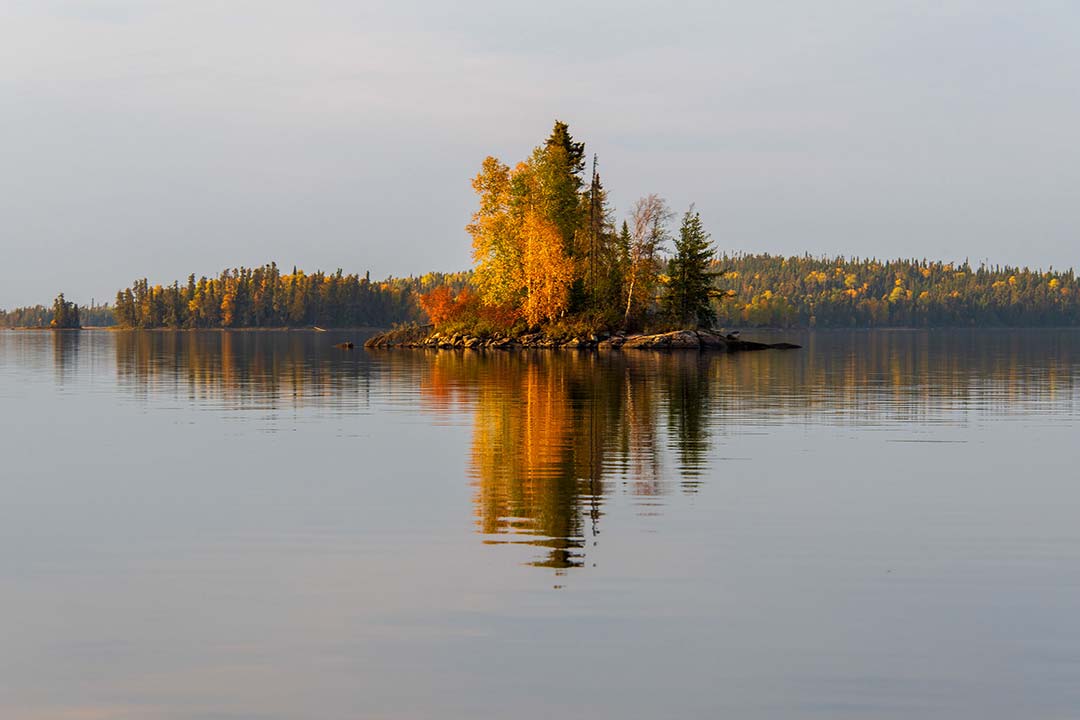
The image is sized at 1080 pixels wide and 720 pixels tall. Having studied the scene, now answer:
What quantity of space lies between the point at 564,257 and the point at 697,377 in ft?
181

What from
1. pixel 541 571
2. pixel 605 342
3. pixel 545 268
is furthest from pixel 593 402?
pixel 545 268

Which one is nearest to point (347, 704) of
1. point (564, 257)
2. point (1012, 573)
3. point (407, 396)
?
point (1012, 573)

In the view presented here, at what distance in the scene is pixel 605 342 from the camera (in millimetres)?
109125

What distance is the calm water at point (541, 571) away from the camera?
9.56 m

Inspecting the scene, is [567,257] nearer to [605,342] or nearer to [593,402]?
[605,342]

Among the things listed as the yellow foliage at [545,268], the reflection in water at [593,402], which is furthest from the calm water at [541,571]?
the yellow foliage at [545,268]

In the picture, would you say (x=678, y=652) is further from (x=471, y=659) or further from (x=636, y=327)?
(x=636, y=327)

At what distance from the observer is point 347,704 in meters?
9.26

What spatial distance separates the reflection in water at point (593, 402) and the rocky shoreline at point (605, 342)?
78.2 feet

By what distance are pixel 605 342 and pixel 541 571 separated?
95927mm

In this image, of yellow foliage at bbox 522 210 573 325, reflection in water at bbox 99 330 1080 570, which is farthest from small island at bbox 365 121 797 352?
reflection in water at bbox 99 330 1080 570

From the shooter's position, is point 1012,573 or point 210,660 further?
point 1012,573

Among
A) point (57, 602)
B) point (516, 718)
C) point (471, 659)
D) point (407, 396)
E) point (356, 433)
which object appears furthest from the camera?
point (407, 396)

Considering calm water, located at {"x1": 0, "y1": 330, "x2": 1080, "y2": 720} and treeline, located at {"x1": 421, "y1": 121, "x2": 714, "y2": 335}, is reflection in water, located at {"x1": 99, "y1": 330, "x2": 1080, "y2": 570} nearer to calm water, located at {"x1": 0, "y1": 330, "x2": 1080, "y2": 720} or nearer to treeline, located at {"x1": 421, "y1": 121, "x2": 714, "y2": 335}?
calm water, located at {"x1": 0, "y1": 330, "x2": 1080, "y2": 720}
